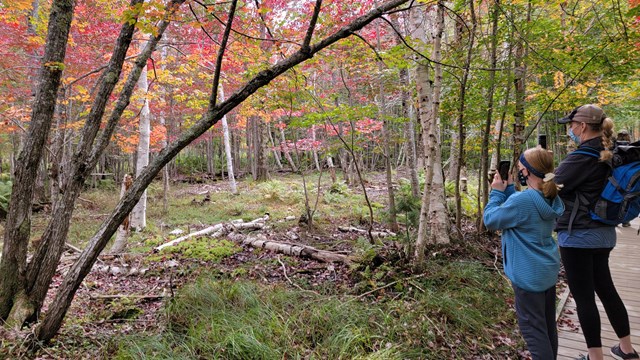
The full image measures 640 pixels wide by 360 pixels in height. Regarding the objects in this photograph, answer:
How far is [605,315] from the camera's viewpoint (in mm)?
3607

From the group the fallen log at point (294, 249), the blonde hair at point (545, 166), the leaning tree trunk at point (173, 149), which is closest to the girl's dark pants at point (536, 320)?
the blonde hair at point (545, 166)

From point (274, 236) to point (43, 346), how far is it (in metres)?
4.65

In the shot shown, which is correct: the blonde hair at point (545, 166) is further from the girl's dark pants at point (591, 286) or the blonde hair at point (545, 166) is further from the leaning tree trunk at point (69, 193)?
the leaning tree trunk at point (69, 193)

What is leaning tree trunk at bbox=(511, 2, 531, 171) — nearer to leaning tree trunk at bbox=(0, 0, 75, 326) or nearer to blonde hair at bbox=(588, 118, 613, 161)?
blonde hair at bbox=(588, 118, 613, 161)

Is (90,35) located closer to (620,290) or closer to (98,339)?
(98,339)

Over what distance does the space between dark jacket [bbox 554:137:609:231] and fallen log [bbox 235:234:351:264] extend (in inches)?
121

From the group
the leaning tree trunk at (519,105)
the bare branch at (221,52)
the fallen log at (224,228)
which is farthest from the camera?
the fallen log at (224,228)

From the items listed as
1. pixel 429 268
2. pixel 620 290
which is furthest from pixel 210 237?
pixel 620 290

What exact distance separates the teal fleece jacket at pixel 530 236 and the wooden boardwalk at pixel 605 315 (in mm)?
1373

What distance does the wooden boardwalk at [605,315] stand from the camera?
3.02 metres

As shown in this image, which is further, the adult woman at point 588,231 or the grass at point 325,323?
the grass at point 325,323

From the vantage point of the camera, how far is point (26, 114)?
9.75 m

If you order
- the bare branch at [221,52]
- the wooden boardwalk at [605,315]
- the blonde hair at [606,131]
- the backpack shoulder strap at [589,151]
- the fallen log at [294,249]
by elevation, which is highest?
the bare branch at [221,52]

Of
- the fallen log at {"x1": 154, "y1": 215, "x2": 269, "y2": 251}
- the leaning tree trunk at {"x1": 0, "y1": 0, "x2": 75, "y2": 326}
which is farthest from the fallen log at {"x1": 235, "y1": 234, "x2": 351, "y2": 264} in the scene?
the leaning tree trunk at {"x1": 0, "y1": 0, "x2": 75, "y2": 326}
